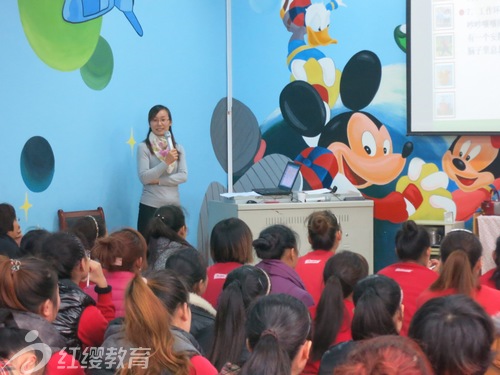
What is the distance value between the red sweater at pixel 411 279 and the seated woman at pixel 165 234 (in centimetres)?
104

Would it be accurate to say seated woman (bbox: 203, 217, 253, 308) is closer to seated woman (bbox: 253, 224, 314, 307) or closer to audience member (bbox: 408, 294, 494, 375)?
seated woman (bbox: 253, 224, 314, 307)

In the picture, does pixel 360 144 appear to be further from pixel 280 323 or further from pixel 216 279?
pixel 280 323

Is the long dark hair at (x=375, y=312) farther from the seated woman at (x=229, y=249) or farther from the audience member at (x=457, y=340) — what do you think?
the seated woman at (x=229, y=249)

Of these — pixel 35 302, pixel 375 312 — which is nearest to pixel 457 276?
pixel 375 312

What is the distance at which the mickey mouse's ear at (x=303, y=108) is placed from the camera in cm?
661

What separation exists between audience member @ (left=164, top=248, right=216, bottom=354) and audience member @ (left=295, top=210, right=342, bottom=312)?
2.88ft

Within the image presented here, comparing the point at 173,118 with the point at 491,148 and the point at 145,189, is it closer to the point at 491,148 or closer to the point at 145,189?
the point at 145,189

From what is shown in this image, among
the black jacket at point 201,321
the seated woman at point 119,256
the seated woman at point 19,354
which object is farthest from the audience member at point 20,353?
the seated woman at point 119,256

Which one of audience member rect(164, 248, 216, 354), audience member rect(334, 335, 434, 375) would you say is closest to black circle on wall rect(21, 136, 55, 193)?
audience member rect(164, 248, 216, 354)

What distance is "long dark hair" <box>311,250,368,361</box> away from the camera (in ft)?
8.63

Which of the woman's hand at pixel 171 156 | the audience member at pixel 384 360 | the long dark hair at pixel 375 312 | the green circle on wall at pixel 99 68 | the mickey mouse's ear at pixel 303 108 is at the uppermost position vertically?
the green circle on wall at pixel 99 68

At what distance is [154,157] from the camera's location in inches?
221

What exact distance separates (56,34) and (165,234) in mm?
1851

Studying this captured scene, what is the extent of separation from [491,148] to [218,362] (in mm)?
4168
